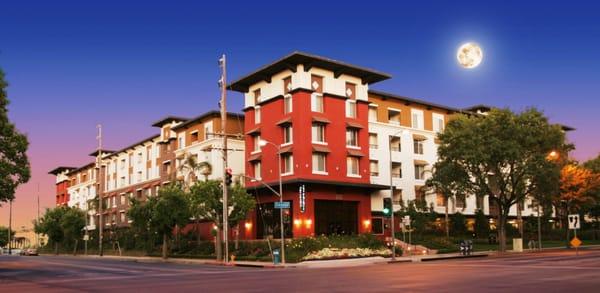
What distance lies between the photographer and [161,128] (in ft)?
280

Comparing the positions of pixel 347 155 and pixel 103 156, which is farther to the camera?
pixel 103 156

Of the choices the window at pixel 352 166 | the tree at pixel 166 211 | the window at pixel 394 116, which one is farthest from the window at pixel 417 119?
the tree at pixel 166 211

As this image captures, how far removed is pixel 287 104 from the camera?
58.7 metres

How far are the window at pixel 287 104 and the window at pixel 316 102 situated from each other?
2.18 metres

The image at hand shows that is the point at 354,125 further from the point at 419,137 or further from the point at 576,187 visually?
the point at 576,187

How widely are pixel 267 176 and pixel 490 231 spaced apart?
31135mm

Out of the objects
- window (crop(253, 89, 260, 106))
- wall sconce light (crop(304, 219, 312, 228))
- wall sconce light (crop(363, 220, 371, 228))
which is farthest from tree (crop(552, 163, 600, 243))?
window (crop(253, 89, 260, 106))

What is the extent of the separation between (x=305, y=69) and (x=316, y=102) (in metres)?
3.34

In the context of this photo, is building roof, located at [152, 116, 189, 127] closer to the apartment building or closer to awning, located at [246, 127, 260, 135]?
the apartment building

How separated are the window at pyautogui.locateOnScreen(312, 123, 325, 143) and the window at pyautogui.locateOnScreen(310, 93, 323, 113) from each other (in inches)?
57.9

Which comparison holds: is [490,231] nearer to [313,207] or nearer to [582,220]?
[582,220]

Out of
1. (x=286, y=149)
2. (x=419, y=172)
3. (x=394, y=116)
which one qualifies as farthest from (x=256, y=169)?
(x=419, y=172)

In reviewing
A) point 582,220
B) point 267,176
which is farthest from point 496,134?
point 582,220

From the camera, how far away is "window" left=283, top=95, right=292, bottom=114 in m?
58.2
